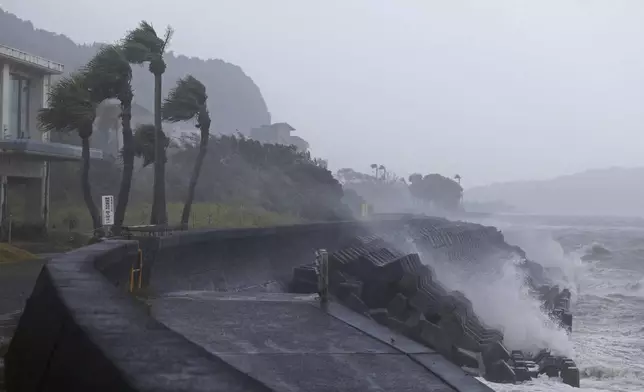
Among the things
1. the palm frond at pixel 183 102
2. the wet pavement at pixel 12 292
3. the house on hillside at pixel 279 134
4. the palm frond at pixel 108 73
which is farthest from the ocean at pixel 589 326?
the house on hillside at pixel 279 134

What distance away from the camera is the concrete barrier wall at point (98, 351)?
2.84 m

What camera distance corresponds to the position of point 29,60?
2850 cm

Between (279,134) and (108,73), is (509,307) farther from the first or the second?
(279,134)

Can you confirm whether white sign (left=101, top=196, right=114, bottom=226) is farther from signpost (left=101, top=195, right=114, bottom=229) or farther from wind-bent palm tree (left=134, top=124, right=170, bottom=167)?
wind-bent palm tree (left=134, top=124, right=170, bottom=167)

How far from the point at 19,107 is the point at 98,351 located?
27893mm

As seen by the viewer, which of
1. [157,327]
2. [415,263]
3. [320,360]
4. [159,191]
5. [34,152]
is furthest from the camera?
[34,152]

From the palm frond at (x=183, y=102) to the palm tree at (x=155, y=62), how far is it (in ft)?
4.88

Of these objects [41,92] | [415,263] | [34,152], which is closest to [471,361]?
[415,263]

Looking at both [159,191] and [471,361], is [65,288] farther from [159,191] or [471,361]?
[159,191]

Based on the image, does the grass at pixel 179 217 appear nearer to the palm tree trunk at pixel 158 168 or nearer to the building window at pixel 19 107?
the building window at pixel 19 107

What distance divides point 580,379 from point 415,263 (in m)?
4.77

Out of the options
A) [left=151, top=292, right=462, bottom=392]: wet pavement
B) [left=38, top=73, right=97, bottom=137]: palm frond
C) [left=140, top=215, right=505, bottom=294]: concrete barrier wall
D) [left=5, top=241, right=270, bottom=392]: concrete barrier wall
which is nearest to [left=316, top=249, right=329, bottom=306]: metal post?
[left=151, top=292, right=462, bottom=392]: wet pavement

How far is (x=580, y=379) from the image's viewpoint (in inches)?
526

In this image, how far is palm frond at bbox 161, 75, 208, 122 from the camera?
22.4 metres
